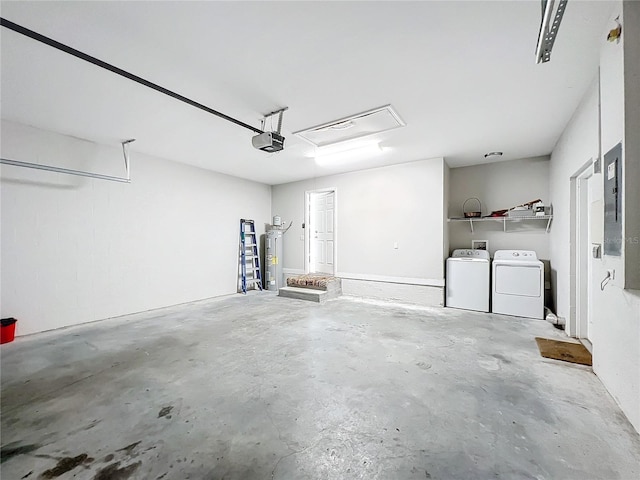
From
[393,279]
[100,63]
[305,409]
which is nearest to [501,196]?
[393,279]

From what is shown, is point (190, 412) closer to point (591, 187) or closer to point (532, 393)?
point (532, 393)

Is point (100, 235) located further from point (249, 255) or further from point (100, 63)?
point (249, 255)

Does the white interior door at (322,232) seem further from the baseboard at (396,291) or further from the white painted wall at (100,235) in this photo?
the white painted wall at (100,235)

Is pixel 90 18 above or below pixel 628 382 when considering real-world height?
above

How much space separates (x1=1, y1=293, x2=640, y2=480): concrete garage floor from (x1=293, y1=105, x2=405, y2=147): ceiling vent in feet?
9.02

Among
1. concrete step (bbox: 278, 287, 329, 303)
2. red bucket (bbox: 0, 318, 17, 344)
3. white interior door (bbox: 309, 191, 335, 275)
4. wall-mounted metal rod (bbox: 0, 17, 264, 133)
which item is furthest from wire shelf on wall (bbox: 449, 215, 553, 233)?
red bucket (bbox: 0, 318, 17, 344)

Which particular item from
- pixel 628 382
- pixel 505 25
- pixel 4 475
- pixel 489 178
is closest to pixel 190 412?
pixel 4 475

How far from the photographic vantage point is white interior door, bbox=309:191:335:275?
21.6ft

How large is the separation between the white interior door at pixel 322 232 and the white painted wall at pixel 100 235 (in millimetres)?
2096

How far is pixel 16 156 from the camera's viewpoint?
345 centimetres

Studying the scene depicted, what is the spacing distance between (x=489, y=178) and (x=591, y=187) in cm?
244

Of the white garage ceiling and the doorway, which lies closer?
the white garage ceiling

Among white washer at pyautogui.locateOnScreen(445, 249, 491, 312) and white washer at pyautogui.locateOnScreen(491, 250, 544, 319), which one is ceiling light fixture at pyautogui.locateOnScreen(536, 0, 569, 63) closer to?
white washer at pyautogui.locateOnScreen(491, 250, 544, 319)

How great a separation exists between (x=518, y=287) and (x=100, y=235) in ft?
22.0
